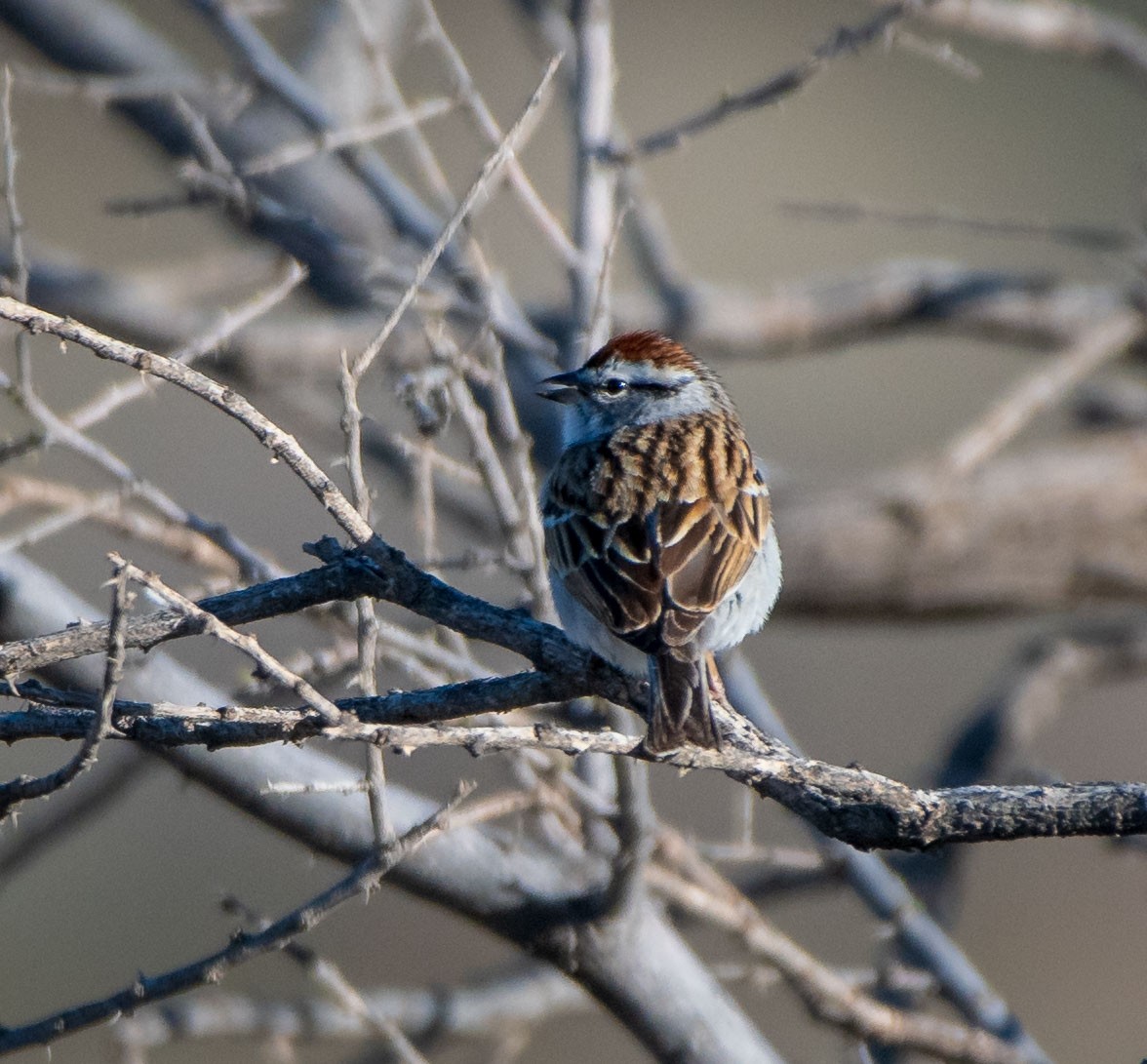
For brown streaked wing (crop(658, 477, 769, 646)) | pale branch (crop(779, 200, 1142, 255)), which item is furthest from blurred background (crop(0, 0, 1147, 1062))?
brown streaked wing (crop(658, 477, 769, 646))

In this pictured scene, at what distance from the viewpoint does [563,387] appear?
408cm

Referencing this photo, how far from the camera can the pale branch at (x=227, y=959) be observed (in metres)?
2.48

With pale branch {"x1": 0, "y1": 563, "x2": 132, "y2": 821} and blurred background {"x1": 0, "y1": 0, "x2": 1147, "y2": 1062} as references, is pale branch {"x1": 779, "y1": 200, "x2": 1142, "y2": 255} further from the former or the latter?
pale branch {"x1": 0, "y1": 563, "x2": 132, "y2": 821}

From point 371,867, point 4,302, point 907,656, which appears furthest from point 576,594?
point 907,656

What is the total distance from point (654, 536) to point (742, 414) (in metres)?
8.97

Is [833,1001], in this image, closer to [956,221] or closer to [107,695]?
[107,695]

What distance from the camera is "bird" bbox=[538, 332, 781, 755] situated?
2.84 meters

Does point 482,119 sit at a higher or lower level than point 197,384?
higher

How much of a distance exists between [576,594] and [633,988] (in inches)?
30.9

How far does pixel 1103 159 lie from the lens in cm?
1677

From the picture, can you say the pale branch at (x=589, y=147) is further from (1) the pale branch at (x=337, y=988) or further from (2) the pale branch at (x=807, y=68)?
(1) the pale branch at (x=337, y=988)

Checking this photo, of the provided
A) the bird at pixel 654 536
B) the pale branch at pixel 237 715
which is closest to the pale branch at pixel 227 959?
the pale branch at pixel 237 715

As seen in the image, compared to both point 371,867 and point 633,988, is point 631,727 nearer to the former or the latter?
point 633,988

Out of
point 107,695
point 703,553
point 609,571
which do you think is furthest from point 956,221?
point 107,695
